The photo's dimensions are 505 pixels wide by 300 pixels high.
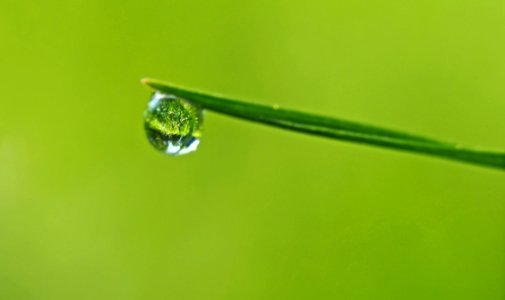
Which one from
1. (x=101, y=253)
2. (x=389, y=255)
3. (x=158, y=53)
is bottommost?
Result: (x=101, y=253)

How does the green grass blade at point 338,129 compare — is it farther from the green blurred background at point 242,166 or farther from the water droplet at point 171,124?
the green blurred background at point 242,166

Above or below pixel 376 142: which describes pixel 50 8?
above

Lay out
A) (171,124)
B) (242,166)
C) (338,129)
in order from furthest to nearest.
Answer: (242,166) → (171,124) → (338,129)

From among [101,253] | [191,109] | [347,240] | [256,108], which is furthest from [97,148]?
[256,108]

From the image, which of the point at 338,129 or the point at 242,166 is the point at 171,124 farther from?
the point at 242,166

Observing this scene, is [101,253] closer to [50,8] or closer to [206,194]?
[206,194]

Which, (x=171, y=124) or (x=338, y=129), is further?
(x=171, y=124)

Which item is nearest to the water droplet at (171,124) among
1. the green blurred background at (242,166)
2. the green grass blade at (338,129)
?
the green grass blade at (338,129)

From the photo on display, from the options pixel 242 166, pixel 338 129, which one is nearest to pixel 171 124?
pixel 338 129
